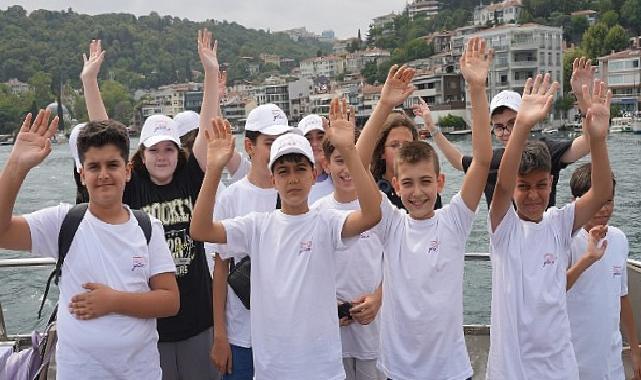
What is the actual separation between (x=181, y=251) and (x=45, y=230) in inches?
29.2

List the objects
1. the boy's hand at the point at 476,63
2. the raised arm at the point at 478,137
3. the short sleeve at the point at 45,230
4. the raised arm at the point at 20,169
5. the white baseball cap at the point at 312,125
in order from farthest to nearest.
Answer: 1. the white baseball cap at the point at 312,125
2. the boy's hand at the point at 476,63
3. the raised arm at the point at 478,137
4. the short sleeve at the point at 45,230
5. the raised arm at the point at 20,169

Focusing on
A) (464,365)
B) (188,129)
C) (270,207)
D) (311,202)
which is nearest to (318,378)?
(464,365)

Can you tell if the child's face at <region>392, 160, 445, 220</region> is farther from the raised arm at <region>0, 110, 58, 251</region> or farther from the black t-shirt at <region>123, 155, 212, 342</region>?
the raised arm at <region>0, 110, 58, 251</region>

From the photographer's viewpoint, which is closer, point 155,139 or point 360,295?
point 360,295

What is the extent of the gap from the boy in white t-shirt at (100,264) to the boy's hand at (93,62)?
1.31 meters

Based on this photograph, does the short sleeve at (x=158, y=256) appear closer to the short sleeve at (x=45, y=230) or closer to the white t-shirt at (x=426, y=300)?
the short sleeve at (x=45, y=230)

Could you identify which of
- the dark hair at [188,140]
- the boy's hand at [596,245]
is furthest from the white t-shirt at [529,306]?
the dark hair at [188,140]

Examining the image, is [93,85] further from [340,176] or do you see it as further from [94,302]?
[94,302]

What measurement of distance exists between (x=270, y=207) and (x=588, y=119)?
1.45m

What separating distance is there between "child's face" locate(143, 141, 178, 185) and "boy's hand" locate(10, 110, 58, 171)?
0.68 metres

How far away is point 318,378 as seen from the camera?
8.42ft

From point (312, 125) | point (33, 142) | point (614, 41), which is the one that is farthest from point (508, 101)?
point (614, 41)

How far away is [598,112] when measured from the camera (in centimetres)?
276

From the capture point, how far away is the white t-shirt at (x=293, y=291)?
2.58m
